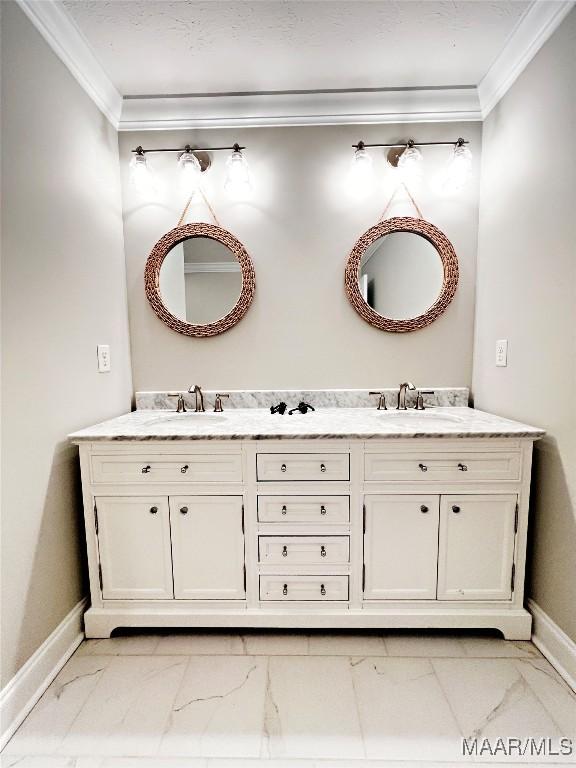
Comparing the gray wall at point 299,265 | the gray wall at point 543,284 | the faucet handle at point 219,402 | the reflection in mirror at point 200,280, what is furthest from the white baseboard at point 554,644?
the reflection in mirror at point 200,280

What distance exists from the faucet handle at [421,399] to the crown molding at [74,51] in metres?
2.02

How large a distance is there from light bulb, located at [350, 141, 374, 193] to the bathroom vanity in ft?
3.98

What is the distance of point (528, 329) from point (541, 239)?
35cm

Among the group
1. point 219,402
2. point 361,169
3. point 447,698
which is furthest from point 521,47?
point 447,698

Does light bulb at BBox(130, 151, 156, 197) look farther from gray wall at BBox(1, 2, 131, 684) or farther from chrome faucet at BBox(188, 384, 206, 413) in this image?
chrome faucet at BBox(188, 384, 206, 413)

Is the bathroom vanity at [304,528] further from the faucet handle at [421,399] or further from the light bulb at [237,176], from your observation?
the light bulb at [237,176]

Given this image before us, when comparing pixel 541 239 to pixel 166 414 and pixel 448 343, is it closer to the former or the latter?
pixel 448 343

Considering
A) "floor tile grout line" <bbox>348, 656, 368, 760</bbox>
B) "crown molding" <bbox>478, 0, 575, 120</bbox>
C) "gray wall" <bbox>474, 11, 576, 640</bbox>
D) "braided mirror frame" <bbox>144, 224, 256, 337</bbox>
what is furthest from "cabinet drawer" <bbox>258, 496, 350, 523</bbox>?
"crown molding" <bbox>478, 0, 575, 120</bbox>

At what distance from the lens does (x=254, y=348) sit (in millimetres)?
1953

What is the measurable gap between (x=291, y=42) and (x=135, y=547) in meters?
2.11

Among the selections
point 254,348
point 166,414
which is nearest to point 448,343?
point 254,348

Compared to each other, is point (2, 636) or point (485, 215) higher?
point (485, 215)

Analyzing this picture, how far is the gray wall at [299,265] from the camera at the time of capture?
1867 mm

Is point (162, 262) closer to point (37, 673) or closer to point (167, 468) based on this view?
point (167, 468)
